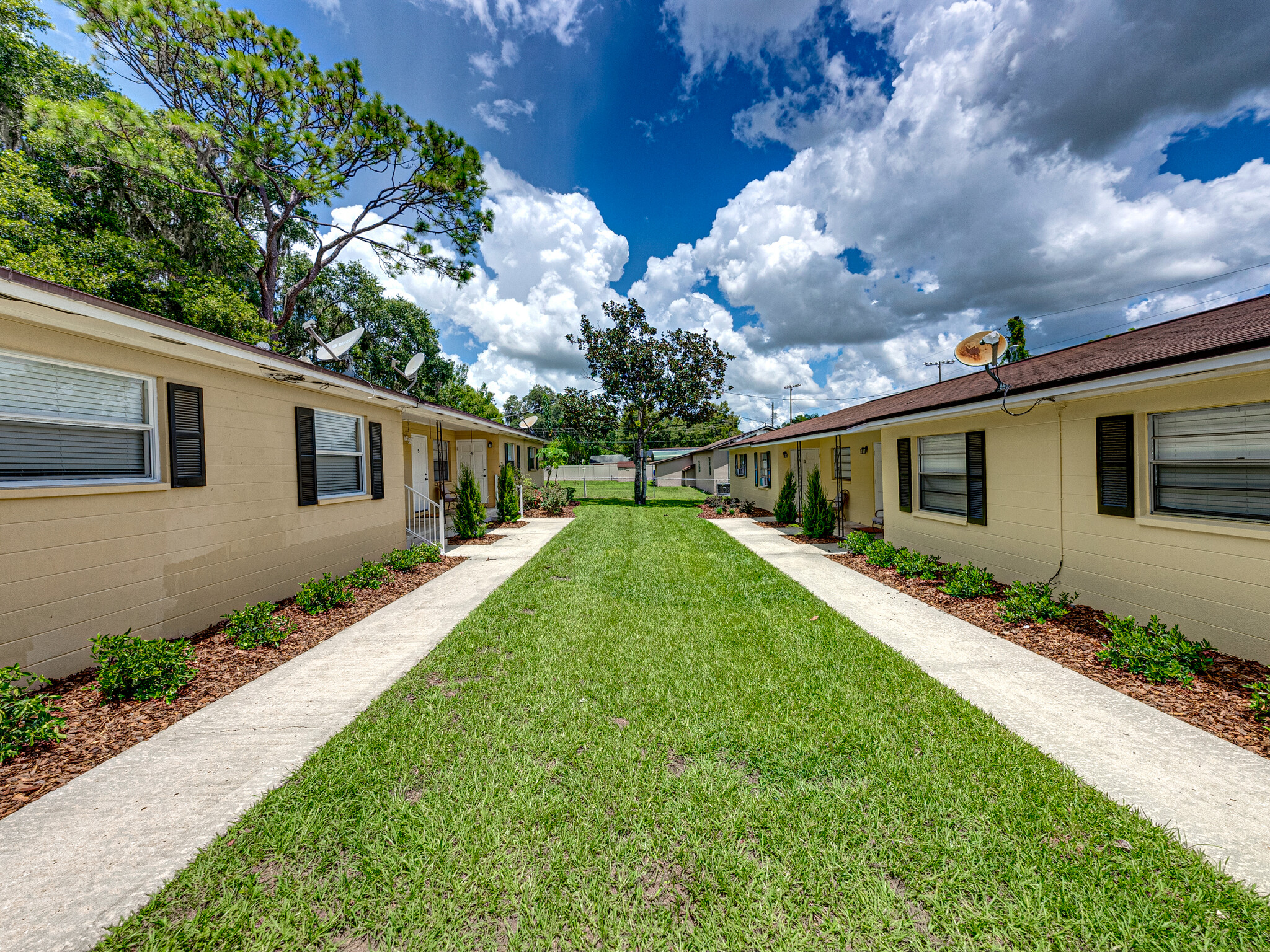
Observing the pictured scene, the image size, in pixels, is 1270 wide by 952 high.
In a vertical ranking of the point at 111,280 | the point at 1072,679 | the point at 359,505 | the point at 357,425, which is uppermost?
the point at 111,280

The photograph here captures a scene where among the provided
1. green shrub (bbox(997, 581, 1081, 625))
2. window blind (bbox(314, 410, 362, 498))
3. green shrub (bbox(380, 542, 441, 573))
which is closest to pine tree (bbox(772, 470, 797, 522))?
green shrub (bbox(997, 581, 1081, 625))

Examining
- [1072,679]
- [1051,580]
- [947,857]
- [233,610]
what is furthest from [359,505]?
[1051,580]

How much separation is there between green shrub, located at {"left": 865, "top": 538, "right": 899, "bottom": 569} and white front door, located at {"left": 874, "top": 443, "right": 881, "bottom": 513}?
168 inches

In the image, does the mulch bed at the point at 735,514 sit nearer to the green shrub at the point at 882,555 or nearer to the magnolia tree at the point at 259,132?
the green shrub at the point at 882,555

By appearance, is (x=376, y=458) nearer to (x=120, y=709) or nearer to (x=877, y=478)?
(x=120, y=709)

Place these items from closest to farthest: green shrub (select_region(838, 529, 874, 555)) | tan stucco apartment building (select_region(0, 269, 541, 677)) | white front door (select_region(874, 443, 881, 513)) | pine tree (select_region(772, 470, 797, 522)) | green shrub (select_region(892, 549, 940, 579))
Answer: tan stucco apartment building (select_region(0, 269, 541, 677)) → green shrub (select_region(892, 549, 940, 579)) → green shrub (select_region(838, 529, 874, 555)) → white front door (select_region(874, 443, 881, 513)) → pine tree (select_region(772, 470, 797, 522))

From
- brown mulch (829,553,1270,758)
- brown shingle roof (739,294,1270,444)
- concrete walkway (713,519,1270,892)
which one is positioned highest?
brown shingle roof (739,294,1270,444)

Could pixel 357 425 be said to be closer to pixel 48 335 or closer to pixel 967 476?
pixel 48 335

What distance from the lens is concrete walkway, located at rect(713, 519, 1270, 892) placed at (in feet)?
7.98

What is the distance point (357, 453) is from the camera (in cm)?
817

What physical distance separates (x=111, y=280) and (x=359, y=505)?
1199 cm

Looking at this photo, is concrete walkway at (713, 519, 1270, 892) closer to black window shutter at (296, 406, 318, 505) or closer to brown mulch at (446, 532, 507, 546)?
black window shutter at (296, 406, 318, 505)

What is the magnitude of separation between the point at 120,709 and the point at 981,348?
9793 millimetres

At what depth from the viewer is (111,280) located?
12.9 m
